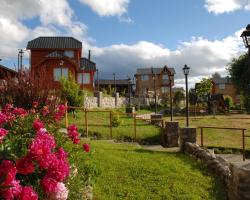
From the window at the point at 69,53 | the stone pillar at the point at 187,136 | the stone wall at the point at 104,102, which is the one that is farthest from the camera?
the window at the point at 69,53

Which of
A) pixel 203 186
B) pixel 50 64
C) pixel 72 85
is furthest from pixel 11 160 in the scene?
pixel 50 64

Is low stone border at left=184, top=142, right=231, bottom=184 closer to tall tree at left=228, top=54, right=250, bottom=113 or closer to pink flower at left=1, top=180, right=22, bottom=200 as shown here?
pink flower at left=1, top=180, right=22, bottom=200

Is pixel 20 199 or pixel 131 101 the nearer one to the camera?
pixel 20 199

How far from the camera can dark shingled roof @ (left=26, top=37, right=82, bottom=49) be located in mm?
49125

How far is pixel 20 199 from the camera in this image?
3.43 m

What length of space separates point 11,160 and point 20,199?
1.77 ft

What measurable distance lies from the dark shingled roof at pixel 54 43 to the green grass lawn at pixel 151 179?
39.7m

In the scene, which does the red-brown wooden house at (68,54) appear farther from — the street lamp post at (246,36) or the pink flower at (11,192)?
the pink flower at (11,192)

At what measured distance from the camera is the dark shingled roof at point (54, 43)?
49125 mm

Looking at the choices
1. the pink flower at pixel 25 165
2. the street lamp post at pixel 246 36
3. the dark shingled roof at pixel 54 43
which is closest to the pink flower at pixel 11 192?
the pink flower at pixel 25 165

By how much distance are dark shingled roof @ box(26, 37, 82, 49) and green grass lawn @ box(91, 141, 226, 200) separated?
130ft

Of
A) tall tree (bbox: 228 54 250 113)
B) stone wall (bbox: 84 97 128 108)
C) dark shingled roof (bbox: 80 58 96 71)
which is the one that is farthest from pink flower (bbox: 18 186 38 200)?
tall tree (bbox: 228 54 250 113)

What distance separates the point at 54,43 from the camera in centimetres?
5000

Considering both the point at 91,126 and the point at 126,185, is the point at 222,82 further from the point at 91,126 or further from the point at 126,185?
the point at 126,185
